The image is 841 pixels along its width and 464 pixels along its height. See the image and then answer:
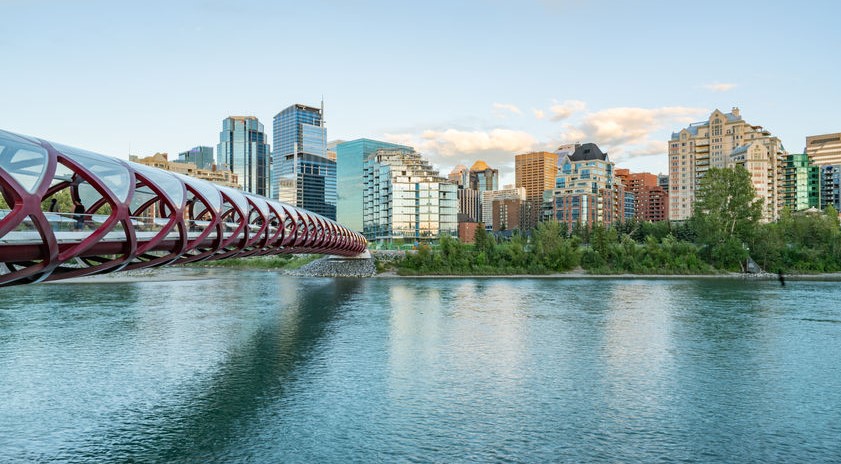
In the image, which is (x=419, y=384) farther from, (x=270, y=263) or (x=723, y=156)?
(x=723, y=156)

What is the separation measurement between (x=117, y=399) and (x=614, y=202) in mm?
156067

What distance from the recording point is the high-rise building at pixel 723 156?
448ft

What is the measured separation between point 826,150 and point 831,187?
2334 cm

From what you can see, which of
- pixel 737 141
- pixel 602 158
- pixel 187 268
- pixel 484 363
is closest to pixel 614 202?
pixel 602 158

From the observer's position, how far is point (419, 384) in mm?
23125

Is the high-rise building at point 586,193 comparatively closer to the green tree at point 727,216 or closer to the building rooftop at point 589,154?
the building rooftop at point 589,154

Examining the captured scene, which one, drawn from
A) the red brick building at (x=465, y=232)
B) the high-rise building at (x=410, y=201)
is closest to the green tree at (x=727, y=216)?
the high-rise building at (x=410, y=201)

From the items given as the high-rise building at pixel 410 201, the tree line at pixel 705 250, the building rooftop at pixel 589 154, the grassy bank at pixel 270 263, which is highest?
the building rooftop at pixel 589 154

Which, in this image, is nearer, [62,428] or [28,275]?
[28,275]

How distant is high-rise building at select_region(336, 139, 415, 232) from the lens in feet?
575

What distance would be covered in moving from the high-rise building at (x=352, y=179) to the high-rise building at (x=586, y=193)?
49145mm

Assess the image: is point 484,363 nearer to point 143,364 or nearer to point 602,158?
point 143,364

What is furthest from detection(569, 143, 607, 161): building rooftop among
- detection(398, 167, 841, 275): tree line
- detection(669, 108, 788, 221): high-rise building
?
detection(398, 167, 841, 275): tree line

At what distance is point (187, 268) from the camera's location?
105 m
